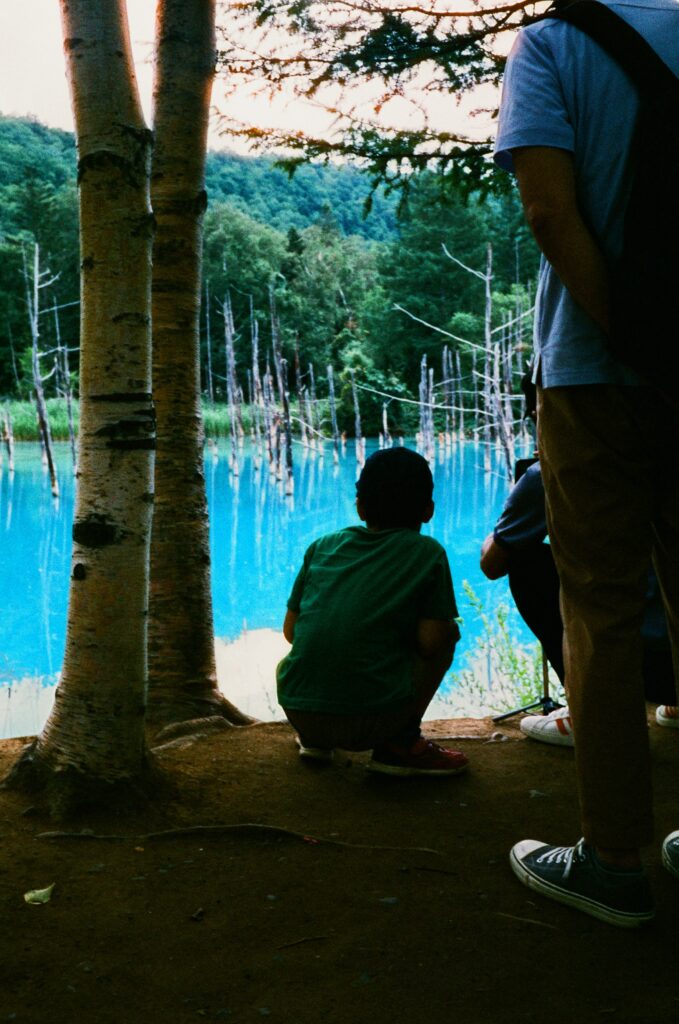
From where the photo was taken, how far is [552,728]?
307cm

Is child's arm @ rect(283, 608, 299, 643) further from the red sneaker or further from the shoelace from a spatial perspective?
the shoelace

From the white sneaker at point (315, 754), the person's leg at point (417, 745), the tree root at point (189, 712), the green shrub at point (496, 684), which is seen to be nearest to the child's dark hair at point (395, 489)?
the person's leg at point (417, 745)

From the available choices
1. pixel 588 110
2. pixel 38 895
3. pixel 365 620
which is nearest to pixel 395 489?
pixel 365 620

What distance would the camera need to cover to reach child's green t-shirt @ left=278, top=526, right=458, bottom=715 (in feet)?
8.18

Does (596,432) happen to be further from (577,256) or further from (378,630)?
(378,630)

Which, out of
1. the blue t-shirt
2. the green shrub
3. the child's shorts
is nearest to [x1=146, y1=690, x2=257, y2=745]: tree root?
the child's shorts

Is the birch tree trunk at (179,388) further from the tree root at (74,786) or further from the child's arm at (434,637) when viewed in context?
the child's arm at (434,637)

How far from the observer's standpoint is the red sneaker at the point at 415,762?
2615 millimetres

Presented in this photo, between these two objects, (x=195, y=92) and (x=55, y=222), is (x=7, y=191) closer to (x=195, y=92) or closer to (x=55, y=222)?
(x=55, y=222)

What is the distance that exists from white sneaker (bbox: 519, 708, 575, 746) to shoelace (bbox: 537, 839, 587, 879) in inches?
43.9

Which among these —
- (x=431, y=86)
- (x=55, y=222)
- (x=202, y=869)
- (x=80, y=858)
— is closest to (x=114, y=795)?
(x=80, y=858)

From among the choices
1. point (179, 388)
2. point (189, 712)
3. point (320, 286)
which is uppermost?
point (320, 286)

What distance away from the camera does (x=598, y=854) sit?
1.77 m

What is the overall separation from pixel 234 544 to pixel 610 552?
66.9 feet
